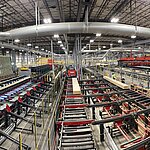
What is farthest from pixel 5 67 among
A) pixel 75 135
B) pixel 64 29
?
pixel 75 135

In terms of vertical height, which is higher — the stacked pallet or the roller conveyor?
the stacked pallet

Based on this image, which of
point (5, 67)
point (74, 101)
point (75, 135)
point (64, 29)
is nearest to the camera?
point (75, 135)

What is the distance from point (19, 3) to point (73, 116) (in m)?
8.28

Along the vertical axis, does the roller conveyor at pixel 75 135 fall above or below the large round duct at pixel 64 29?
below

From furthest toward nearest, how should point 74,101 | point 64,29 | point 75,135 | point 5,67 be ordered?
point 5,67, point 64,29, point 74,101, point 75,135

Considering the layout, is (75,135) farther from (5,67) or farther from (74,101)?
(5,67)

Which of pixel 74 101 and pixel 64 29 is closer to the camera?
pixel 74 101

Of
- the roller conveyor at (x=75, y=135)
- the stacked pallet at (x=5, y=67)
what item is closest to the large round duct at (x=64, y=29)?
the roller conveyor at (x=75, y=135)

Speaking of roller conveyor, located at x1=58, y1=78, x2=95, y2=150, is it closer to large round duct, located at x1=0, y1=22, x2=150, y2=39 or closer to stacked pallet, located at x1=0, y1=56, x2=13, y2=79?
large round duct, located at x1=0, y1=22, x2=150, y2=39

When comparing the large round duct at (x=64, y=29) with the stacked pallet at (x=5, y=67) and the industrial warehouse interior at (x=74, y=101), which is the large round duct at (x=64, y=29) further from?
the stacked pallet at (x=5, y=67)

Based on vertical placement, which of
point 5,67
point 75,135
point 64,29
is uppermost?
point 64,29

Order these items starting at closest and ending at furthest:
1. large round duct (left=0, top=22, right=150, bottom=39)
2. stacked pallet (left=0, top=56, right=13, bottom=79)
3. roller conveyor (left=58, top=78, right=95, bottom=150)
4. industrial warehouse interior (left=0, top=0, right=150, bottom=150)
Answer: roller conveyor (left=58, top=78, right=95, bottom=150)
industrial warehouse interior (left=0, top=0, right=150, bottom=150)
large round duct (left=0, top=22, right=150, bottom=39)
stacked pallet (left=0, top=56, right=13, bottom=79)

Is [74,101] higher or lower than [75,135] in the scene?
higher

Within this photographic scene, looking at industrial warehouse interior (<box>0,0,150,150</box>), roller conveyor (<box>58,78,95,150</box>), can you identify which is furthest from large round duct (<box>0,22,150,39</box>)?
roller conveyor (<box>58,78,95,150</box>)
